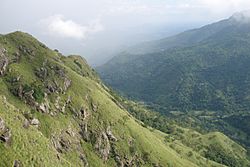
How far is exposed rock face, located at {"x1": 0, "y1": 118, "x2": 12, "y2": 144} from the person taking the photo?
172 m

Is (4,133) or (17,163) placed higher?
(4,133)

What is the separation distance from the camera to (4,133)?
17312 cm

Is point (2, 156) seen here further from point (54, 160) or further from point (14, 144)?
point (54, 160)

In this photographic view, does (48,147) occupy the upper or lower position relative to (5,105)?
lower

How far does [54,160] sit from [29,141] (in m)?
15.2

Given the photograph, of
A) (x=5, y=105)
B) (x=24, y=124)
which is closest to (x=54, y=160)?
(x=24, y=124)

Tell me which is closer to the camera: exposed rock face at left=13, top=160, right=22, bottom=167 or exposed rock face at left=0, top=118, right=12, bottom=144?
exposed rock face at left=13, top=160, right=22, bottom=167

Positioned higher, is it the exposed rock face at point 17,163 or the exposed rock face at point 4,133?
the exposed rock face at point 4,133

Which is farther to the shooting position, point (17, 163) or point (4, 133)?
point (4, 133)

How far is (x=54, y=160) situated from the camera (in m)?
192

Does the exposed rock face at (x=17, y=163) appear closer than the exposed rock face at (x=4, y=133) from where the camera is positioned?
Yes

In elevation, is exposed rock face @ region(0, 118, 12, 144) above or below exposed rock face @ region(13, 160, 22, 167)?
above

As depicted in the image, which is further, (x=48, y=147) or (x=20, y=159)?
(x=48, y=147)

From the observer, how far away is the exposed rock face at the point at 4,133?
17188cm
